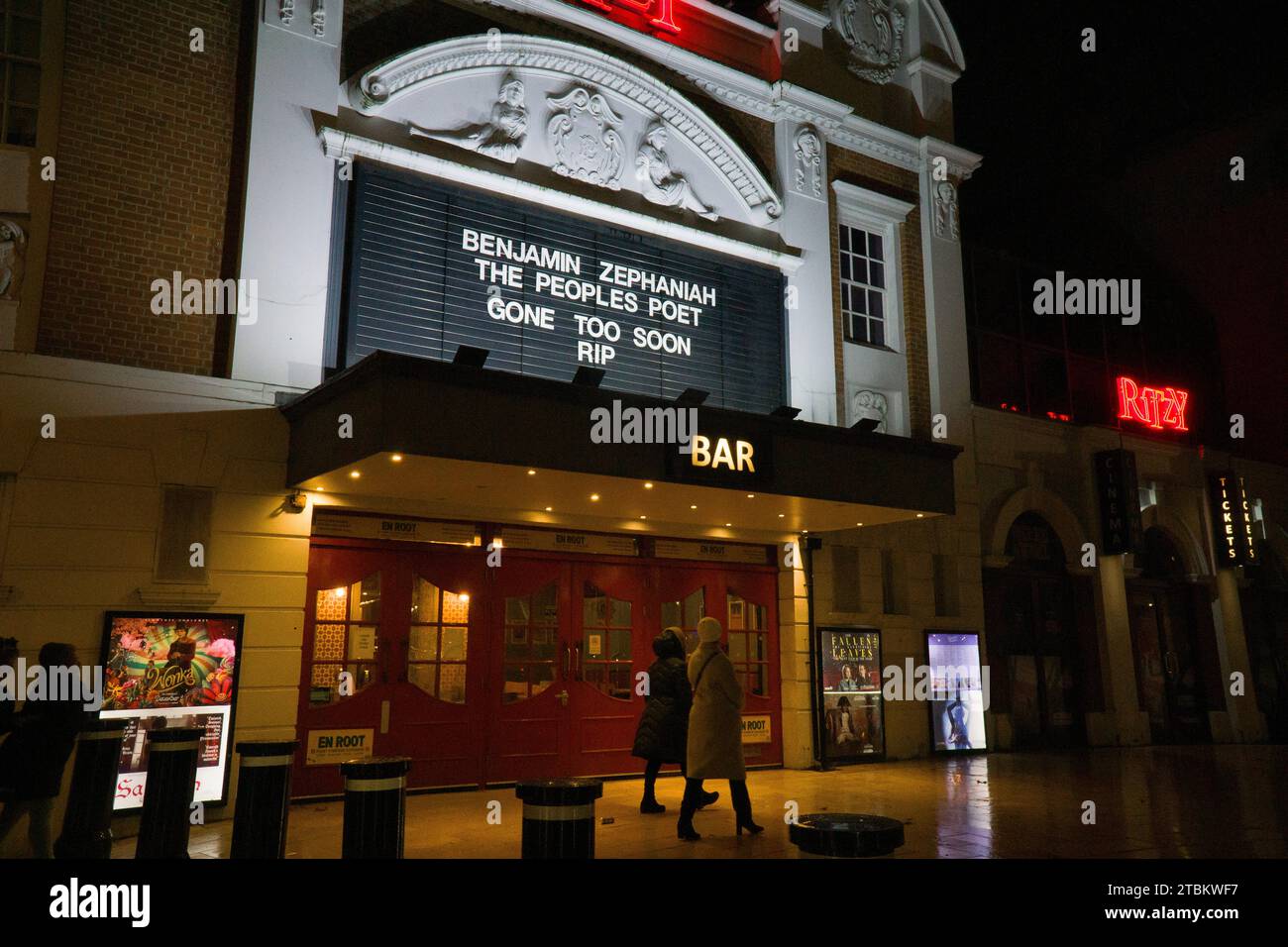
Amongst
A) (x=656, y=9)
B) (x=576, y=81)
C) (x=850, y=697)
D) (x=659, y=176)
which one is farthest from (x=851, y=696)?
(x=656, y=9)

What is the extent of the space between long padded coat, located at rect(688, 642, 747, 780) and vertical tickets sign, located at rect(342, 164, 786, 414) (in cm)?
471

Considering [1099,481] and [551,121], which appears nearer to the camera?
[551,121]

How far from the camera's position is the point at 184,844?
6.73 m

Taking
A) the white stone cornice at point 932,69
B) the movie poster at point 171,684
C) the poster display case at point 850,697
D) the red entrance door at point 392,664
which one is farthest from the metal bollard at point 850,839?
the white stone cornice at point 932,69

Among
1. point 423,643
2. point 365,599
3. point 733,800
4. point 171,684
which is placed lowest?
point 733,800

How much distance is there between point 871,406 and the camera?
14.5 m

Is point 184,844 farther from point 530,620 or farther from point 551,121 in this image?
point 551,121

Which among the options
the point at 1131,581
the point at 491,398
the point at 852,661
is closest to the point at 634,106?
the point at 491,398

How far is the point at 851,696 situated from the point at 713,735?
5.94 metres

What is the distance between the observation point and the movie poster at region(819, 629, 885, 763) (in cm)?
1327

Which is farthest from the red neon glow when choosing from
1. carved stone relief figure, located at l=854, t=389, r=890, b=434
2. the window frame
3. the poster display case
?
the poster display case

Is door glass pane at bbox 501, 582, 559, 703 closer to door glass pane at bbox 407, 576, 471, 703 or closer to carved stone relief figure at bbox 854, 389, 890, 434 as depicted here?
door glass pane at bbox 407, 576, 471, 703

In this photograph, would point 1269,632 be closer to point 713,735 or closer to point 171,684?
point 713,735
